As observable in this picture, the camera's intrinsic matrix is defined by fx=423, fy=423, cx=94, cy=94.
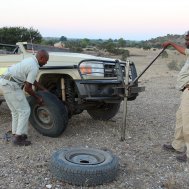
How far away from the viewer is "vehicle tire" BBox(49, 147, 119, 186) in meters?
4.96

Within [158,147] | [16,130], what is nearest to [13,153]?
[16,130]

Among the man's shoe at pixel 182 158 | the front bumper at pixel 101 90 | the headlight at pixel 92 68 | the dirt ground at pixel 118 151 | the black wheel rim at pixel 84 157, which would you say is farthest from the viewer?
the headlight at pixel 92 68

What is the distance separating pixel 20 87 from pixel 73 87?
109cm

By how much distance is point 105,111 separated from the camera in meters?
8.48

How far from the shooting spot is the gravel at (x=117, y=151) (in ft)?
16.8

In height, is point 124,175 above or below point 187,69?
below

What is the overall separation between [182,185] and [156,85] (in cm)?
1042

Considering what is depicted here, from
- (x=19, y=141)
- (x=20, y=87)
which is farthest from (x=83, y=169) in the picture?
(x=20, y=87)

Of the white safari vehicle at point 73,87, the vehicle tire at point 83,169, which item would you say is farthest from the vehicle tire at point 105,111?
the vehicle tire at point 83,169

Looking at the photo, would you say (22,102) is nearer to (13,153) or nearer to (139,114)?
(13,153)

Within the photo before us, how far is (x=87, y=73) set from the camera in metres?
6.96

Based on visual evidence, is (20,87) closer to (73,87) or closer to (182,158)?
(73,87)

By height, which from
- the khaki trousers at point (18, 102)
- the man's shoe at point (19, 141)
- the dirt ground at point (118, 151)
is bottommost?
the dirt ground at point (118, 151)

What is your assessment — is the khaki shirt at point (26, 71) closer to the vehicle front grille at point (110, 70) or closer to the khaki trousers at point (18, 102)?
the khaki trousers at point (18, 102)
